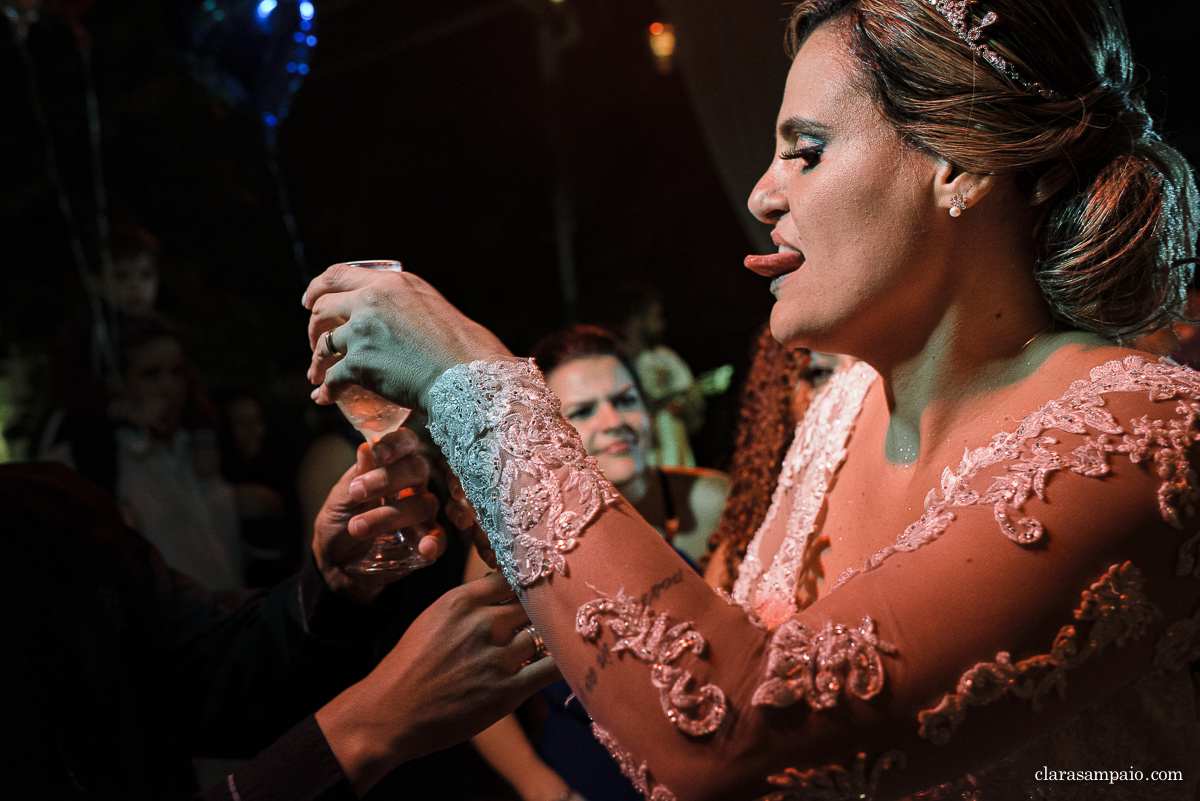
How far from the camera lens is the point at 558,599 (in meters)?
0.96

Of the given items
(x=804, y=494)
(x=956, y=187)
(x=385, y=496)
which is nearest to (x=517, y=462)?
(x=385, y=496)

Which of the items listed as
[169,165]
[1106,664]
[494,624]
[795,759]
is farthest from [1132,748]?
[169,165]

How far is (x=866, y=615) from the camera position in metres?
0.94

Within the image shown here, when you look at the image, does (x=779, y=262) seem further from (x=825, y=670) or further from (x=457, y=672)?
(x=457, y=672)

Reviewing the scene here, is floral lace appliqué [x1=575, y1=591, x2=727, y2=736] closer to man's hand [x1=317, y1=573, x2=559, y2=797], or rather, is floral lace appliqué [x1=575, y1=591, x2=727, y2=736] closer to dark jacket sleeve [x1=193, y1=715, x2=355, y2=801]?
man's hand [x1=317, y1=573, x2=559, y2=797]

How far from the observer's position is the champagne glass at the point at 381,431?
1242mm

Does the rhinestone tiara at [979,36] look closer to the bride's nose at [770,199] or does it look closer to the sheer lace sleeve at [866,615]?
the bride's nose at [770,199]

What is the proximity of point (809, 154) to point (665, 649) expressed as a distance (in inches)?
29.3

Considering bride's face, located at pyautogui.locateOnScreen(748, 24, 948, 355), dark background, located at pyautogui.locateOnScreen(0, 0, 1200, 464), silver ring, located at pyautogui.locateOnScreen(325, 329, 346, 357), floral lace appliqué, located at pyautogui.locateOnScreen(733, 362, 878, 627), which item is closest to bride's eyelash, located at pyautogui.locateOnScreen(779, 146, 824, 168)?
bride's face, located at pyautogui.locateOnScreen(748, 24, 948, 355)

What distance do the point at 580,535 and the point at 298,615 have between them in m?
0.95

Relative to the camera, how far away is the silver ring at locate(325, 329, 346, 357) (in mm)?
1113

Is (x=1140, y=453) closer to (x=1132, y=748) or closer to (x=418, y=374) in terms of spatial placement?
(x=1132, y=748)

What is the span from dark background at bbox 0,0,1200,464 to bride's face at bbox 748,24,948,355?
443 centimetres

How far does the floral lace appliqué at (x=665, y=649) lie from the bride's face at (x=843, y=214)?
55 centimetres
